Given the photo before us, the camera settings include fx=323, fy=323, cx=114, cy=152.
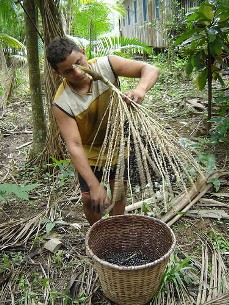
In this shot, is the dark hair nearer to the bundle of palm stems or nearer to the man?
the man

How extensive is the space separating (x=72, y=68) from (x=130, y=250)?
4.12 feet

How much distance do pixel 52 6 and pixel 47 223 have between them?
221 centimetres

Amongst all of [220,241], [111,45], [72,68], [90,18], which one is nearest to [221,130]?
[220,241]

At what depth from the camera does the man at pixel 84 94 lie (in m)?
1.80

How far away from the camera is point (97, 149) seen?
2.23 metres

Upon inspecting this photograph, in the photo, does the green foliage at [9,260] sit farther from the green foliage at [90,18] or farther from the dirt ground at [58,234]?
the green foliage at [90,18]

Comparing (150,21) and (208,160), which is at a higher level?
(150,21)

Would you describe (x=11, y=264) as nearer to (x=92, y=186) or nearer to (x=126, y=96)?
(x=92, y=186)

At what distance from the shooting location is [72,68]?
180 centimetres

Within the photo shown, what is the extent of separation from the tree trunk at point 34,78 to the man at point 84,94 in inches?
65.4

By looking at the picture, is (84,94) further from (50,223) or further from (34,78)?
(34,78)

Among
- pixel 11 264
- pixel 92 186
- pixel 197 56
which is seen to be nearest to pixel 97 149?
pixel 92 186

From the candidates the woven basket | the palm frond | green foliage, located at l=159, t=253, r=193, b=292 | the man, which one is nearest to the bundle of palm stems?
the man

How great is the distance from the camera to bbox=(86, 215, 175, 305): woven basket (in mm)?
1684
